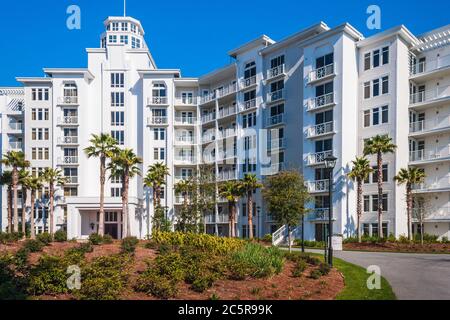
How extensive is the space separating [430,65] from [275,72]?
52.7 feet

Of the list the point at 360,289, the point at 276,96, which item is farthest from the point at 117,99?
the point at 360,289

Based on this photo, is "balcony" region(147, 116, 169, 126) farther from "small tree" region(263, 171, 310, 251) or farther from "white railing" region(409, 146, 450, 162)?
"white railing" region(409, 146, 450, 162)

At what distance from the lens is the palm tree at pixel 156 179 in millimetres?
48188

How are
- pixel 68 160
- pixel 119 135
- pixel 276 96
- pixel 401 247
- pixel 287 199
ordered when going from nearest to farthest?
pixel 287 199
pixel 401 247
pixel 276 96
pixel 68 160
pixel 119 135

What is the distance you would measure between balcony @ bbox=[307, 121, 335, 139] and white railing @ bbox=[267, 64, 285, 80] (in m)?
8.15

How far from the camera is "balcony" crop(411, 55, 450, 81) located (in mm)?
37750

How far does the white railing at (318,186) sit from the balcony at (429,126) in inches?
373

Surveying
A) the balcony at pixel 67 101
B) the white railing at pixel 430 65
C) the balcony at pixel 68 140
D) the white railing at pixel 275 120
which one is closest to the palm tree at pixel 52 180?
the balcony at pixel 68 140

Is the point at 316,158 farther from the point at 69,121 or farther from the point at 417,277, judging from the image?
the point at 69,121

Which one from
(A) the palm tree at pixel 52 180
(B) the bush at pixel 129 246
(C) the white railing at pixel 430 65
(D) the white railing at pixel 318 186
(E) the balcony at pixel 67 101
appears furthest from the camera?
(E) the balcony at pixel 67 101

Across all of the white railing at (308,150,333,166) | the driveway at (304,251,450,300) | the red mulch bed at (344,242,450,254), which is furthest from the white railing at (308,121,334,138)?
the driveway at (304,251,450,300)

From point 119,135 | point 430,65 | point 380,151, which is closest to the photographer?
point 380,151

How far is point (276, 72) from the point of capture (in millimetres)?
Answer: 46625

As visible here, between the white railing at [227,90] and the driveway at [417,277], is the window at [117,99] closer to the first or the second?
the white railing at [227,90]
